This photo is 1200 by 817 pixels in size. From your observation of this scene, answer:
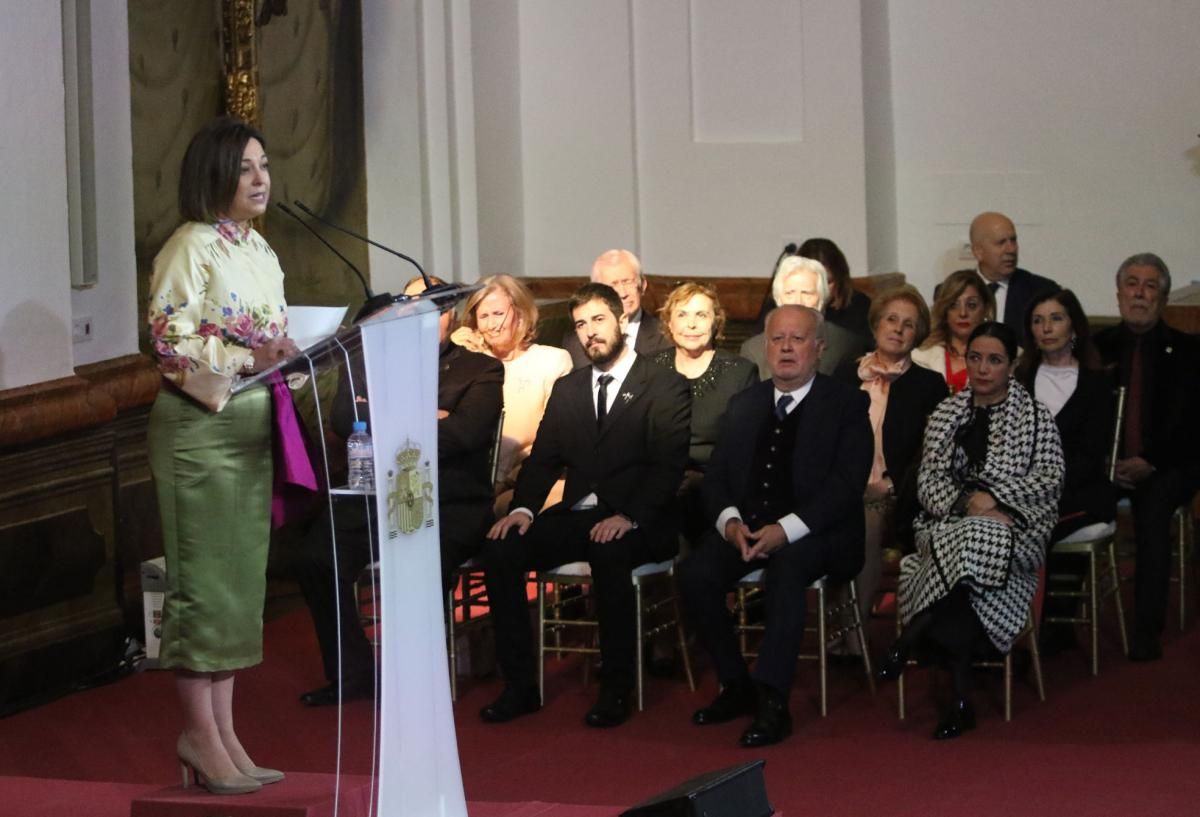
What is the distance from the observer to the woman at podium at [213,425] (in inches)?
152

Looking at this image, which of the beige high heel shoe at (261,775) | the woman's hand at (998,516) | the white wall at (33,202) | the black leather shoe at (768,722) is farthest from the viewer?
the white wall at (33,202)

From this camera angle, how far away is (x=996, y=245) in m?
7.58

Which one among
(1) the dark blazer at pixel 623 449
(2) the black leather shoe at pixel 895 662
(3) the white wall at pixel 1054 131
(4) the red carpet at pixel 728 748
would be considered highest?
(3) the white wall at pixel 1054 131

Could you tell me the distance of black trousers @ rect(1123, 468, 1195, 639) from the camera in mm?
6062

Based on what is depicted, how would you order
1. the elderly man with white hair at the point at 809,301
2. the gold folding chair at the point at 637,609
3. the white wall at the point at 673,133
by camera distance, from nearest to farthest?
1. the gold folding chair at the point at 637,609
2. the elderly man with white hair at the point at 809,301
3. the white wall at the point at 673,133

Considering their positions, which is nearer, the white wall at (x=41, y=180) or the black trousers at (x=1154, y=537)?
the white wall at (x=41, y=180)

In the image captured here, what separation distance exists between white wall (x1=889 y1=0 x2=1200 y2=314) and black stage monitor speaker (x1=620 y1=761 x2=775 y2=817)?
529 cm

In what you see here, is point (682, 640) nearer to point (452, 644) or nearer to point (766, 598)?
point (766, 598)

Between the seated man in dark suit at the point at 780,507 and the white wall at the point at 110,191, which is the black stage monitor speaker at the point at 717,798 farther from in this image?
the white wall at the point at 110,191

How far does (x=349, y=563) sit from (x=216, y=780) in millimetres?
1408

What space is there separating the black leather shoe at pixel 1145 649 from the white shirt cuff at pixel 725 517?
137 cm

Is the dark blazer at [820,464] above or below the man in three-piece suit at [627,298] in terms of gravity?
below

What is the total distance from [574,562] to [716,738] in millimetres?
748

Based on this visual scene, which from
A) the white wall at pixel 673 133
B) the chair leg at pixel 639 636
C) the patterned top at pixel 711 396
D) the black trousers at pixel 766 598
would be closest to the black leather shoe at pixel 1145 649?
the black trousers at pixel 766 598
